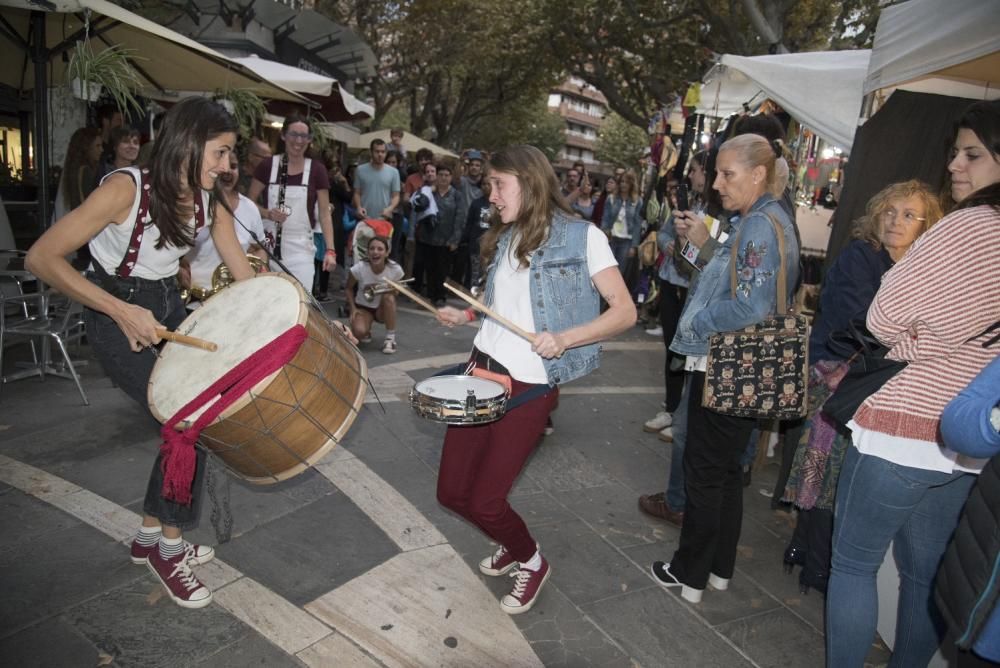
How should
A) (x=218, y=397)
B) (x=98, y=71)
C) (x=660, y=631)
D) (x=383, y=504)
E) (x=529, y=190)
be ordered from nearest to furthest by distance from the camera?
(x=218, y=397) < (x=529, y=190) < (x=660, y=631) < (x=383, y=504) < (x=98, y=71)

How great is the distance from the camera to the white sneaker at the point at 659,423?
5.31m

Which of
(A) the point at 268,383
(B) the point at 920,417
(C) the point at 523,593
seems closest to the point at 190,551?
(A) the point at 268,383

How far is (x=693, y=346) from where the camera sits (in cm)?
300

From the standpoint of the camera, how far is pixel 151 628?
2695 mm

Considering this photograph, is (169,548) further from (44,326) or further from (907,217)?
(907,217)

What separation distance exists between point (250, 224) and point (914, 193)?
4.35 meters

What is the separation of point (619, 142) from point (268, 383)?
56.0 m

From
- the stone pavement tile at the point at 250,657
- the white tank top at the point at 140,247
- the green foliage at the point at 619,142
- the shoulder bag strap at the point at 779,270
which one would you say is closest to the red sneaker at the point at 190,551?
the stone pavement tile at the point at 250,657

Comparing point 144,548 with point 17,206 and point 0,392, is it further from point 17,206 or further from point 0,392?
point 17,206

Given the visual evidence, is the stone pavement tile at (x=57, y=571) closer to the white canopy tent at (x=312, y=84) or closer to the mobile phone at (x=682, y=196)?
the mobile phone at (x=682, y=196)

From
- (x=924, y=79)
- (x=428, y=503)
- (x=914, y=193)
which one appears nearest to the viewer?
(x=914, y=193)

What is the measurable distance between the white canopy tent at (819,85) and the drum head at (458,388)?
3820 millimetres

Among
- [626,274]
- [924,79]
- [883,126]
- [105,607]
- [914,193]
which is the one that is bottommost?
[105,607]

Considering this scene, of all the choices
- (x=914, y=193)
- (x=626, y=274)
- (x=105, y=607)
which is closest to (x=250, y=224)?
(x=105, y=607)
